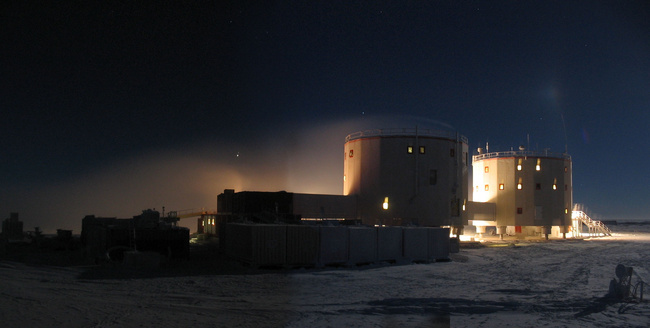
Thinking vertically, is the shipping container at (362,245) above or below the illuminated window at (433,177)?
below

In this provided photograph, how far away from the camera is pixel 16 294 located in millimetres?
14039

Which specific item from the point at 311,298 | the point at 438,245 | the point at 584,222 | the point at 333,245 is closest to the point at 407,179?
the point at 438,245

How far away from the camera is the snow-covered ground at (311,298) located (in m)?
12.6

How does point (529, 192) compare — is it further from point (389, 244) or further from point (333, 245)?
point (333, 245)

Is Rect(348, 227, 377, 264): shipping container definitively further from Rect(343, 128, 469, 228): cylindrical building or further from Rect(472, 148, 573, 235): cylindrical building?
Rect(472, 148, 573, 235): cylindrical building

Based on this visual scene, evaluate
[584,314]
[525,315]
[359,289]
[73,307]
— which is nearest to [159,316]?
[73,307]

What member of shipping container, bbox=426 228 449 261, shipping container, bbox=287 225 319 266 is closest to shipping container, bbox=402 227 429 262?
shipping container, bbox=426 228 449 261

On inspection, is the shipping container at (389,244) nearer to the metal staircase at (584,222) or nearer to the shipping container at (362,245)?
the shipping container at (362,245)

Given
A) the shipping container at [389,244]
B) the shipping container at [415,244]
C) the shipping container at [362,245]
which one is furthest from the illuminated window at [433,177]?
the shipping container at [362,245]

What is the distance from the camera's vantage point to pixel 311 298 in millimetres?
15781

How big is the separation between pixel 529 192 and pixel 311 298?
46.9 m

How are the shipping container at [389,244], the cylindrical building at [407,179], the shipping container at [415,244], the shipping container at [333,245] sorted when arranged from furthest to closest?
the cylindrical building at [407,179]
the shipping container at [415,244]
the shipping container at [389,244]
the shipping container at [333,245]

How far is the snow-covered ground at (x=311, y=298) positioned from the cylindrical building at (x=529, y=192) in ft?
109

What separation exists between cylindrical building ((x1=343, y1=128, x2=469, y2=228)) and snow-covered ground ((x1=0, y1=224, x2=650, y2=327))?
60.4 feet
